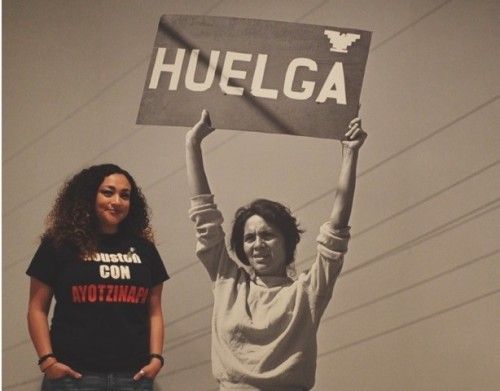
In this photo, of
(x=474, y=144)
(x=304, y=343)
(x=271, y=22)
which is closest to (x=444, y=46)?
(x=474, y=144)

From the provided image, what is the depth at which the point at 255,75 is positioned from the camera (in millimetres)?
2619

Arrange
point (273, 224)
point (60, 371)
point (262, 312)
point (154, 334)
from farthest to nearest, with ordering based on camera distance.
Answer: point (273, 224) → point (262, 312) → point (154, 334) → point (60, 371)

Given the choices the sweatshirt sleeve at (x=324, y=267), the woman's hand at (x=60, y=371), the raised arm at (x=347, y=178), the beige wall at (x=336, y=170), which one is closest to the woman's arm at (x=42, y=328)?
the woman's hand at (x=60, y=371)

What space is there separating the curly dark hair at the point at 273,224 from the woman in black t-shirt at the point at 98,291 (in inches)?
10.9

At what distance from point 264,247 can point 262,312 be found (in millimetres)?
193

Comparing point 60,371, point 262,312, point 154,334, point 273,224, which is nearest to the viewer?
point 60,371

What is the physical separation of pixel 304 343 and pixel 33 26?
1.34m

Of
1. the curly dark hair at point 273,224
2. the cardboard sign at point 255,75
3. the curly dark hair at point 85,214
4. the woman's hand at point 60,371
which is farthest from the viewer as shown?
the curly dark hair at point 273,224

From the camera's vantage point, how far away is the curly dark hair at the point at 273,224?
267 cm

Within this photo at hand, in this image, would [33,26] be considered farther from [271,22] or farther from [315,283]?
[315,283]

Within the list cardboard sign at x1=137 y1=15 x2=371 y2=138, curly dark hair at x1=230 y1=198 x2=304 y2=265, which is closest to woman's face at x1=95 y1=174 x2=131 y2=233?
cardboard sign at x1=137 y1=15 x2=371 y2=138

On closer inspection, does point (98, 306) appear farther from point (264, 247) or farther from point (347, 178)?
point (347, 178)

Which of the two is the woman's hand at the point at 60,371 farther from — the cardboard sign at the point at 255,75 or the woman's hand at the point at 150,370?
the cardboard sign at the point at 255,75

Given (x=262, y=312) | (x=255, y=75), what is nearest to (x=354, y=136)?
(x=255, y=75)
